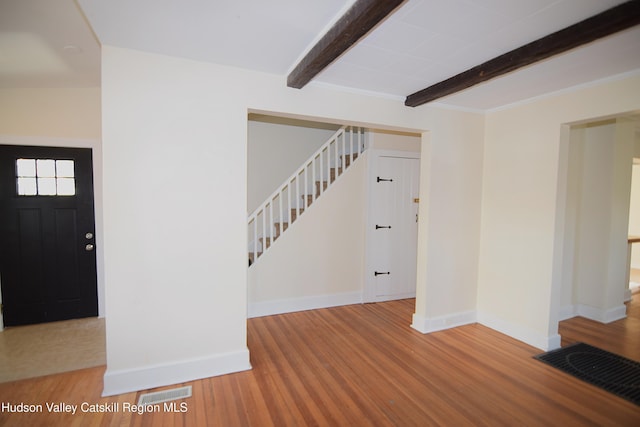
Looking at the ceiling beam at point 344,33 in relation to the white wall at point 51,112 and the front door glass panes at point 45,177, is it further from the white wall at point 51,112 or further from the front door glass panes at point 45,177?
the front door glass panes at point 45,177

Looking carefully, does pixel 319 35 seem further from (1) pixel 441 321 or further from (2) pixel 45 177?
(2) pixel 45 177

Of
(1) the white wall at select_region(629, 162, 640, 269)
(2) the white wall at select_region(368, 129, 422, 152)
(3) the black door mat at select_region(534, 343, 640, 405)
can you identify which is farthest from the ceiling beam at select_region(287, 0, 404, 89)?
(1) the white wall at select_region(629, 162, 640, 269)

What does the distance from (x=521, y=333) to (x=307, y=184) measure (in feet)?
10.3

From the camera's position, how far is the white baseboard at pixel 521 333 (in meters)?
2.98

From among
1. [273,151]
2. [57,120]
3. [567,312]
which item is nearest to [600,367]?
[567,312]

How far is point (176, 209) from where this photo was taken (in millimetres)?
2365

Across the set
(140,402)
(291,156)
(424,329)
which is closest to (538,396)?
(424,329)

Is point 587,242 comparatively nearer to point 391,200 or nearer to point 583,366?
point 583,366

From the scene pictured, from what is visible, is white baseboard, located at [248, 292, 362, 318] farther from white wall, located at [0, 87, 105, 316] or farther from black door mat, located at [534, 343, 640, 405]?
black door mat, located at [534, 343, 640, 405]

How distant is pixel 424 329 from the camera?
132 inches

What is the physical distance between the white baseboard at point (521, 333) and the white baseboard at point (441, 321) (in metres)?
0.17

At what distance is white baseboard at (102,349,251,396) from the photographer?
2238 mm

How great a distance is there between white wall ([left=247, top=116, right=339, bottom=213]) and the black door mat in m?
3.91

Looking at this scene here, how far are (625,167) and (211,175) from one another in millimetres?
4828
